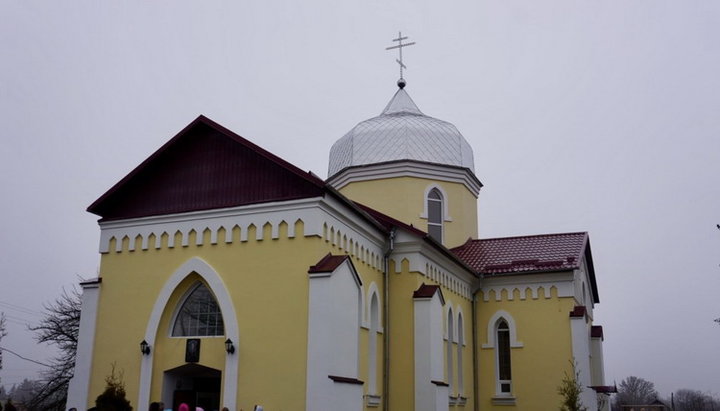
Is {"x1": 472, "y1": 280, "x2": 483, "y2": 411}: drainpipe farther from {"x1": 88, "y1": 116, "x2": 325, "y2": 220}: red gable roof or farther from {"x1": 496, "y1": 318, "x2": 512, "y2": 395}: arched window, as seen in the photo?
{"x1": 88, "y1": 116, "x2": 325, "y2": 220}: red gable roof

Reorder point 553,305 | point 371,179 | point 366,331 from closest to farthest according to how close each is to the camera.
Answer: point 366,331, point 553,305, point 371,179

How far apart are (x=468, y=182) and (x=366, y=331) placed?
35.7 feet

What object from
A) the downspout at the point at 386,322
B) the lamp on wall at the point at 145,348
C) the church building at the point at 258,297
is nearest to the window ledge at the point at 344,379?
the church building at the point at 258,297

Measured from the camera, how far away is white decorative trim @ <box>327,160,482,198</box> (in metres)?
24.5

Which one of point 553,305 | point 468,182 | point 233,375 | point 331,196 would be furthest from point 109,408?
point 468,182

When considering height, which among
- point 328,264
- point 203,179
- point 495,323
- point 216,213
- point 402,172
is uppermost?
point 402,172

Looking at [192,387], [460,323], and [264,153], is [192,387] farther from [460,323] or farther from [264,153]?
[460,323]

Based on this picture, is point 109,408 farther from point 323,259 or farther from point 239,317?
point 323,259

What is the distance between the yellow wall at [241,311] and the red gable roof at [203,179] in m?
0.78

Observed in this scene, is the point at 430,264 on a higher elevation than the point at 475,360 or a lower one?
higher

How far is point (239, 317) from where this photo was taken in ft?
47.2

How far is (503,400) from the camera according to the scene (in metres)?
21.7

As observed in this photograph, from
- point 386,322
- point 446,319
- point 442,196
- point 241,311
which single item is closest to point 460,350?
point 446,319

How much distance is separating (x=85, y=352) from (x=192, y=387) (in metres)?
2.54
